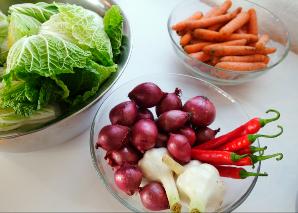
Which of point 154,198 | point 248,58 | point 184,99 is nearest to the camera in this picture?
point 154,198

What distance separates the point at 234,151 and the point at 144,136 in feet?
0.64

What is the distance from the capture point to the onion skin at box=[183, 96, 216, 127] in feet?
2.34

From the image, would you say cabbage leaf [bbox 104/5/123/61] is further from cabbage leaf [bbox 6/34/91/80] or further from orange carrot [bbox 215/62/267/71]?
orange carrot [bbox 215/62/267/71]

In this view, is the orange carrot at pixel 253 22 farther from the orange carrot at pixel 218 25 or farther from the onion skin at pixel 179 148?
the onion skin at pixel 179 148

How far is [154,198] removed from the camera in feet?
1.99

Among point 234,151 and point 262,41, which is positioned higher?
point 262,41

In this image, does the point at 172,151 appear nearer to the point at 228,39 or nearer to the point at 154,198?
the point at 154,198

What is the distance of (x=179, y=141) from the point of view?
649 millimetres

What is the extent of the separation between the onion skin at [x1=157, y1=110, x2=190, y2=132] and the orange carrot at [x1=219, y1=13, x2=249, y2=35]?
415mm

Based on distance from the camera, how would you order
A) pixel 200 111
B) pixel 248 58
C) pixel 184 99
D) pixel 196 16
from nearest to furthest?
1. pixel 200 111
2. pixel 184 99
3. pixel 248 58
4. pixel 196 16

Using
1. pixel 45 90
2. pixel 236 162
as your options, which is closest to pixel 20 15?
pixel 45 90

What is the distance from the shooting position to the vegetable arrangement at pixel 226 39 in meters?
0.95

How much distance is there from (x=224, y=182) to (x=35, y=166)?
1.39 feet

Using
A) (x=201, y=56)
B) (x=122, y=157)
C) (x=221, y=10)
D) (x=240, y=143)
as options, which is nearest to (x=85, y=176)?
(x=122, y=157)
